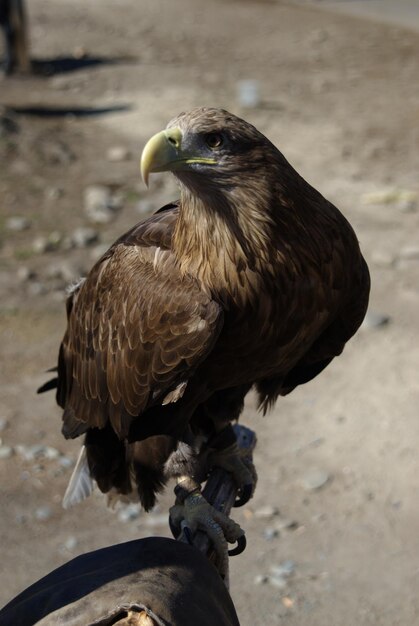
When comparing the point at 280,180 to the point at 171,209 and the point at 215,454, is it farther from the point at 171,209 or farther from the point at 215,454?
the point at 215,454

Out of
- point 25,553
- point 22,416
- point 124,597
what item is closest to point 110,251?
point 124,597

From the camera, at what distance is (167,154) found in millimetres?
2926

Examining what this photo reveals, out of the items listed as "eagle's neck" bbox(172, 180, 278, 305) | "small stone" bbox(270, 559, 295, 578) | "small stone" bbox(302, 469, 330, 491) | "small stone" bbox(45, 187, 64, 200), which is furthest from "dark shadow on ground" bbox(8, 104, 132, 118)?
"eagle's neck" bbox(172, 180, 278, 305)

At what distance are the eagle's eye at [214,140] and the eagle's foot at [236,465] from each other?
1.30 metres

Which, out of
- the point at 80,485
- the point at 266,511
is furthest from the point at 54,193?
the point at 80,485

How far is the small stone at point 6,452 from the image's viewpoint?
575 centimetres

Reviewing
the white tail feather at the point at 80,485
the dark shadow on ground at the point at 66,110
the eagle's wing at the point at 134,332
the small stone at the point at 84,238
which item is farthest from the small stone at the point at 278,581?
the dark shadow on ground at the point at 66,110

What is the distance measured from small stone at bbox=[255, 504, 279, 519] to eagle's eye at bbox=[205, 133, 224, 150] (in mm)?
2850

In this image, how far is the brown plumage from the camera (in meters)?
2.98

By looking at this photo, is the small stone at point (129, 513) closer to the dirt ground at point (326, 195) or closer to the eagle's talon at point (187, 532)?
the dirt ground at point (326, 195)

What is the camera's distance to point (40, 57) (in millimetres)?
13547

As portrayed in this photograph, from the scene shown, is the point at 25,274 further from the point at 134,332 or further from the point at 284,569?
the point at 134,332

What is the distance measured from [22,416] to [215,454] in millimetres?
2511

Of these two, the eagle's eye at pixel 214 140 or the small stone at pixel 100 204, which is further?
the small stone at pixel 100 204
